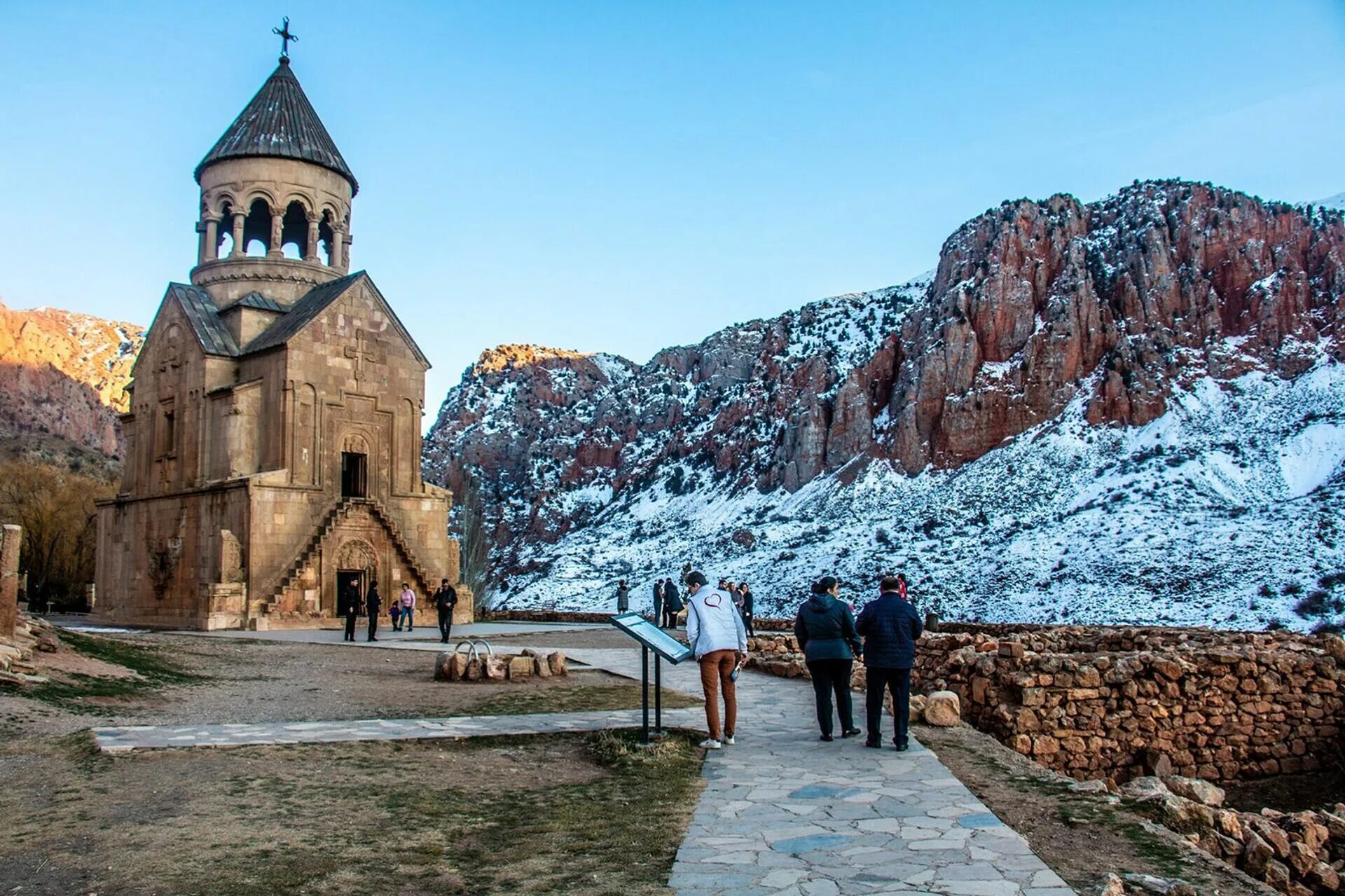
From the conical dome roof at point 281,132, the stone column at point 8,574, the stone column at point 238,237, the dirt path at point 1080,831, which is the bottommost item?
the dirt path at point 1080,831

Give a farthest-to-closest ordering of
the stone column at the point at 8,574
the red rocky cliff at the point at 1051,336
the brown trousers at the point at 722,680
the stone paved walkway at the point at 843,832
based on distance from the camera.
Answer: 1. the red rocky cliff at the point at 1051,336
2. the stone column at the point at 8,574
3. the brown trousers at the point at 722,680
4. the stone paved walkway at the point at 843,832

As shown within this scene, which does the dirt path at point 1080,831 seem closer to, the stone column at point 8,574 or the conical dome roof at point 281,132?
the stone column at point 8,574

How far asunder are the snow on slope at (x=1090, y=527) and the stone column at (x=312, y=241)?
25961 mm

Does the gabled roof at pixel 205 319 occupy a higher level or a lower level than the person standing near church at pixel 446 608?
higher

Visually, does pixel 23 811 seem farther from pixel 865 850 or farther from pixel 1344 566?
pixel 1344 566

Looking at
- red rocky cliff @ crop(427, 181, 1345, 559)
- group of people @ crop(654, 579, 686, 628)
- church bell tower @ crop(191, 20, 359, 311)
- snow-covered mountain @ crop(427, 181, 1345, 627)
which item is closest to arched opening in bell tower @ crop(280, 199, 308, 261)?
church bell tower @ crop(191, 20, 359, 311)

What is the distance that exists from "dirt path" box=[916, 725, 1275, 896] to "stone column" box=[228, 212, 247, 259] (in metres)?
26.1

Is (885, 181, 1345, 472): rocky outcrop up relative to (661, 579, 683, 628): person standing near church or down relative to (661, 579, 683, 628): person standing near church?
up

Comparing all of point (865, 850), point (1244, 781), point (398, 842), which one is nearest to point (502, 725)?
point (398, 842)

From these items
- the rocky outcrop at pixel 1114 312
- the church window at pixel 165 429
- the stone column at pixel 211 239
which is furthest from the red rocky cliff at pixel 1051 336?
the church window at pixel 165 429

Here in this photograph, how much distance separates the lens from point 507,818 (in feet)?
22.3

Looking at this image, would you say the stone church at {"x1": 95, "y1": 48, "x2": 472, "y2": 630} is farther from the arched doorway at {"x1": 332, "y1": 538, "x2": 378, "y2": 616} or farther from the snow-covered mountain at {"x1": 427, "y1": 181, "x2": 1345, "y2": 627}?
the snow-covered mountain at {"x1": 427, "y1": 181, "x2": 1345, "y2": 627}

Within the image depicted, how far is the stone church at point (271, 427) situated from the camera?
25.9 m

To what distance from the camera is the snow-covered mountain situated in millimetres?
44719
